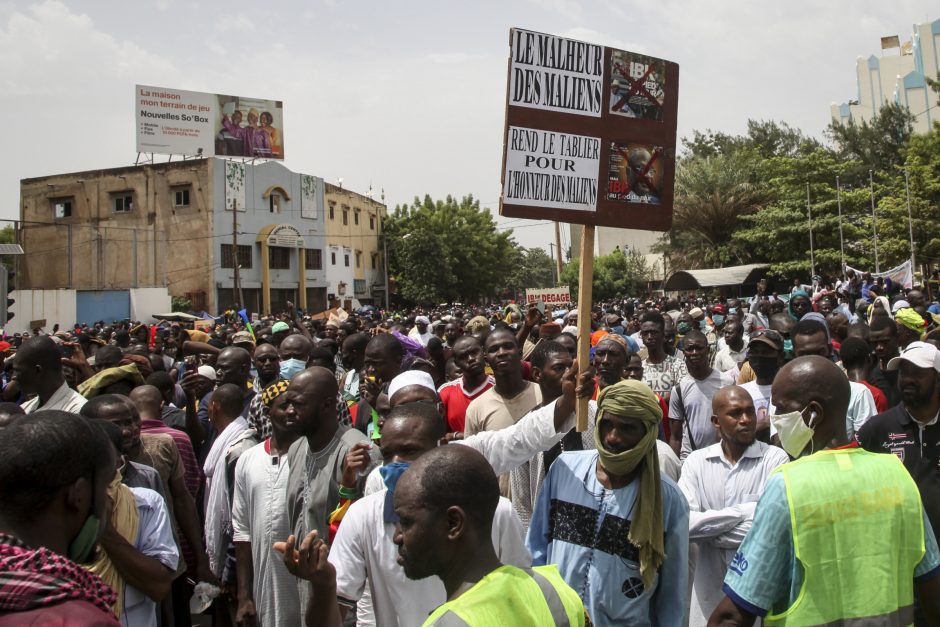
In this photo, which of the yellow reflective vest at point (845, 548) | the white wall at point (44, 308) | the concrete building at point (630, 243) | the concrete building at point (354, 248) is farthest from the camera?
the concrete building at point (630, 243)

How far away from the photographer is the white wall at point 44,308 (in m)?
35.6

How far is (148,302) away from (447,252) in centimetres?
1768

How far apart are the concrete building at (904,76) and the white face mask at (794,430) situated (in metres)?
64.9

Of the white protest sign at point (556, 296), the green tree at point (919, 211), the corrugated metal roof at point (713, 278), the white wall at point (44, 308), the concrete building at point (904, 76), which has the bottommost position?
the white wall at point (44, 308)

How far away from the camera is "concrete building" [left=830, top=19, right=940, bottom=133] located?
62812 mm

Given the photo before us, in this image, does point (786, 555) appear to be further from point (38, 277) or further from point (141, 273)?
point (38, 277)

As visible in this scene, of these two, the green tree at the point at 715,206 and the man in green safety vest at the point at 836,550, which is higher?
the green tree at the point at 715,206

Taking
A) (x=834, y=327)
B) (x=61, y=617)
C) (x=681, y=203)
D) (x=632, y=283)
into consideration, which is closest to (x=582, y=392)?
(x=61, y=617)

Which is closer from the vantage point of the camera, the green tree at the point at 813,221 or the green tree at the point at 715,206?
the green tree at the point at 813,221

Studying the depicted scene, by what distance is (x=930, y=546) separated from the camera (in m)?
2.54

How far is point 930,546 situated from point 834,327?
6.63 m

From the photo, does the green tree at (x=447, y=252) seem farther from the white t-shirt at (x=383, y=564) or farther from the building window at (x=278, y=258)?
the white t-shirt at (x=383, y=564)

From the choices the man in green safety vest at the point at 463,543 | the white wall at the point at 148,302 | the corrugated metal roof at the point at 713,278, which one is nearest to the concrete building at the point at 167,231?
the white wall at the point at 148,302

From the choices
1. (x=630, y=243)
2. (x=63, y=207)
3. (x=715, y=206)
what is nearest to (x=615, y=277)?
(x=715, y=206)
